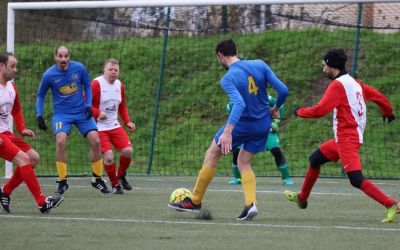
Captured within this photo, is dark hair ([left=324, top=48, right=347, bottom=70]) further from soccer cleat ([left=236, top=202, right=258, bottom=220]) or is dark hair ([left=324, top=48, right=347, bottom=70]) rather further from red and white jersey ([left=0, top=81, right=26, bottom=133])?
red and white jersey ([left=0, top=81, right=26, bottom=133])

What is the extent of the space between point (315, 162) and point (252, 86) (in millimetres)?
1100

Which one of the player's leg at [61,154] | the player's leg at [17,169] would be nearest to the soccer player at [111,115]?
the player's leg at [61,154]

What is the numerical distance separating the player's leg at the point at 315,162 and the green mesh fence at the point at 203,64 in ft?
24.2

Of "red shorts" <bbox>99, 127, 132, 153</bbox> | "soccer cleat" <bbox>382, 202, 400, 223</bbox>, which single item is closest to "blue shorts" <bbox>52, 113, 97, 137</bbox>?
"red shorts" <bbox>99, 127, 132, 153</bbox>

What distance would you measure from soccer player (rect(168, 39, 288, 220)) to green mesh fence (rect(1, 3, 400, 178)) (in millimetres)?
8030

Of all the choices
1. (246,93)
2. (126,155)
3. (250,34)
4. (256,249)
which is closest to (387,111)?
(246,93)

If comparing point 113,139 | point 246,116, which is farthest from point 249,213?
point 113,139

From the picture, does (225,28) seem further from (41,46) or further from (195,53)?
(41,46)

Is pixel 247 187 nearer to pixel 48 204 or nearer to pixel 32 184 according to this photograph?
pixel 48 204

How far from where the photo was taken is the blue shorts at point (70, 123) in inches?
507

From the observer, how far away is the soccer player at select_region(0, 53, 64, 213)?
10352 mm

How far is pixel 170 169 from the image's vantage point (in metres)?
19.2

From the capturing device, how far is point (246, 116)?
390 inches

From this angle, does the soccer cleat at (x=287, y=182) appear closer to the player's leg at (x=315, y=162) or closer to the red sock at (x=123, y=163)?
the red sock at (x=123, y=163)
